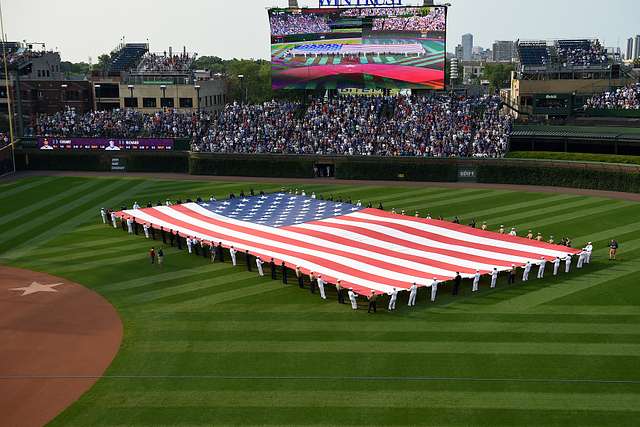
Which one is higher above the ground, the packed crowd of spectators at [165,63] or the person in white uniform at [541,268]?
the packed crowd of spectators at [165,63]

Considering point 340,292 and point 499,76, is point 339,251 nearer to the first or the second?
point 340,292

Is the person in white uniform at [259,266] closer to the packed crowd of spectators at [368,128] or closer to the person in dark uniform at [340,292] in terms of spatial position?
the person in dark uniform at [340,292]

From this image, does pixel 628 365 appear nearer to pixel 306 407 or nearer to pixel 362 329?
pixel 362 329

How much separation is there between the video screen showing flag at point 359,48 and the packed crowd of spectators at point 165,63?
1018 inches

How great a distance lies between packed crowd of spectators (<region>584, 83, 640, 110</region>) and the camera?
59.4 metres

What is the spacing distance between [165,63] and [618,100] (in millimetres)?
52361

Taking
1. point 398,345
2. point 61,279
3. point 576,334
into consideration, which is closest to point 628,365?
point 576,334

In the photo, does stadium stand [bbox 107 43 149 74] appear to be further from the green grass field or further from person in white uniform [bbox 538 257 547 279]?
person in white uniform [bbox 538 257 547 279]

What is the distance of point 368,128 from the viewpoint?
197 ft

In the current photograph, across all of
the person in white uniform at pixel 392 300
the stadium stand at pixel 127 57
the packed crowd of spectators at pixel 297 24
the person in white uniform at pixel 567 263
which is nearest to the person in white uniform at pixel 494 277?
the person in white uniform at pixel 567 263

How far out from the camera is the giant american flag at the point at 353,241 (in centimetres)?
2852

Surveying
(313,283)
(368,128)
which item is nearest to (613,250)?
(313,283)

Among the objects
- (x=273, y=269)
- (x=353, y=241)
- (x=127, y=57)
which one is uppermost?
(x=127, y=57)

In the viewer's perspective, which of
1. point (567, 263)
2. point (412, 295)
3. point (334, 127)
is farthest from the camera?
point (334, 127)
